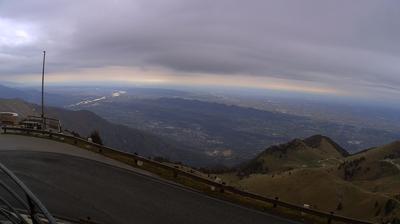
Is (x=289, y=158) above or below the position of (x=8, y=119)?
below

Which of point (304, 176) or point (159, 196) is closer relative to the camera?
point (159, 196)

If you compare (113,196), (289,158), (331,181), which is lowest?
(289,158)

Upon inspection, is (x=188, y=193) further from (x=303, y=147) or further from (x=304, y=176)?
(x=303, y=147)

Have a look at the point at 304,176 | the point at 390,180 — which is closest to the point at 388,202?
the point at 304,176

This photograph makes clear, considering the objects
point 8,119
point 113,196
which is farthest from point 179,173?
point 8,119

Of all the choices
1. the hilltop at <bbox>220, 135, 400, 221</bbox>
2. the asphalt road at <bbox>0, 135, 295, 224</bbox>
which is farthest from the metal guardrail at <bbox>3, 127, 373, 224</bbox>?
the hilltop at <bbox>220, 135, 400, 221</bbox>

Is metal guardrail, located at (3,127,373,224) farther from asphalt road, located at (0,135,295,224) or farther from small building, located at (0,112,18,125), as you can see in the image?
small building, located at (0,112,18,125)

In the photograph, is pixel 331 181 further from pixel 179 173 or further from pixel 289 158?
pixel 179 173

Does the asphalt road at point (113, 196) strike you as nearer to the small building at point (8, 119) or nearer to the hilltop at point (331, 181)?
the small building at point (8, 119)
